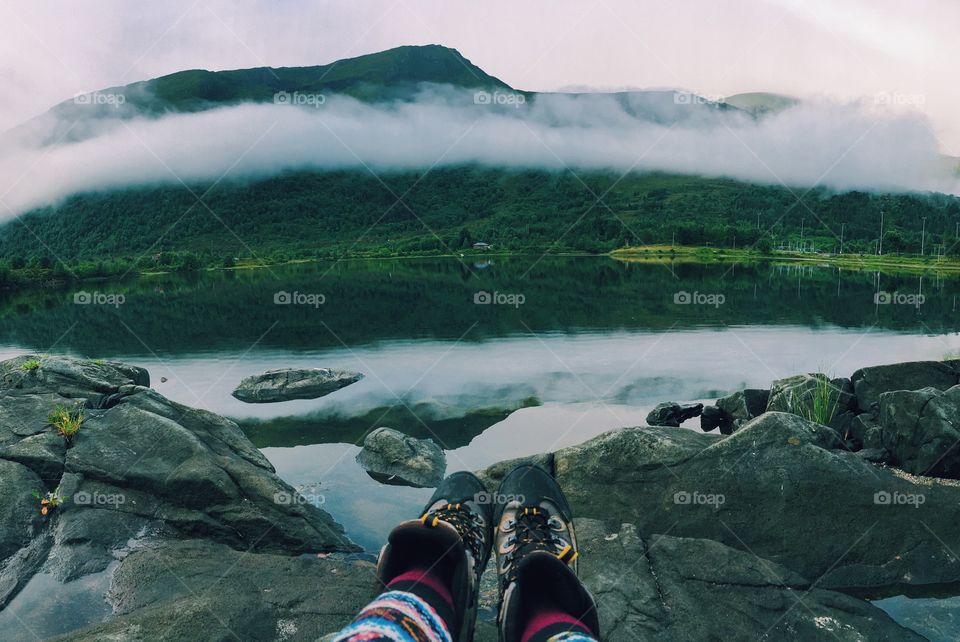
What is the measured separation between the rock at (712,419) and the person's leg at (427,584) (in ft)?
35.0

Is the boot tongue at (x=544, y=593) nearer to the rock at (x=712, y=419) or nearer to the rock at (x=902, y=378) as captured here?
the rock at (x=902, y=378)

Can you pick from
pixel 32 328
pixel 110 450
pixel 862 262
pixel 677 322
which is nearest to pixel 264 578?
pixel 110 450

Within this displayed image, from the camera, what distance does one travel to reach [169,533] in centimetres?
716

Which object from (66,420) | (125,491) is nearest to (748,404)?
(125,491)

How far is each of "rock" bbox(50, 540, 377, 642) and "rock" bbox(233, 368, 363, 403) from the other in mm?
9859

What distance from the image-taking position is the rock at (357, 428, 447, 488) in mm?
10414

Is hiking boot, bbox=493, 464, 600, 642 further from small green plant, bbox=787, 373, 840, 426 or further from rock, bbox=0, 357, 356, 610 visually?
small green plant, bbox=787, 373, 840, 426

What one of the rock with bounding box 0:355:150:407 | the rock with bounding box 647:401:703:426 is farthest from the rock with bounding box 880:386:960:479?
the rock with bounding box 0:355:150:407

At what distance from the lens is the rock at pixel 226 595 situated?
15.5 feet

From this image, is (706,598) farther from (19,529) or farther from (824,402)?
(19,529)

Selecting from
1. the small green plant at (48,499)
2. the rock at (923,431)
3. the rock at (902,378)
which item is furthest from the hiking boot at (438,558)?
the rock at (902,378)

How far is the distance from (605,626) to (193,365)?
2113 cm

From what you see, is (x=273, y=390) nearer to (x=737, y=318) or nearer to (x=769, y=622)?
(x=769, y=622)

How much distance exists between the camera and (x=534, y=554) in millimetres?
3873
